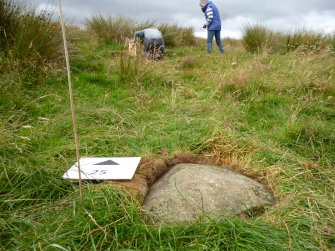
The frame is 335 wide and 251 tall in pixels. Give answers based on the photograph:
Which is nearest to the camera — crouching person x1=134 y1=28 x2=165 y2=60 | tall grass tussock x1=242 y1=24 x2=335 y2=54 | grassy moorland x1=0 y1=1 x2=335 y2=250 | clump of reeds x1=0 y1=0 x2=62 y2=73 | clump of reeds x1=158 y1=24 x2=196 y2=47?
grassy moorland x1=0 y1=1 x2=335 y2=250

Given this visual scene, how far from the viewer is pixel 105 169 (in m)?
2.41

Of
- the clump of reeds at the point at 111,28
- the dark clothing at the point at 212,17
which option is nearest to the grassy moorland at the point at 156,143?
the clump of reeds at the point at 111,28

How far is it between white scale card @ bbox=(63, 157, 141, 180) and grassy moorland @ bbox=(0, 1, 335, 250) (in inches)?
4.2

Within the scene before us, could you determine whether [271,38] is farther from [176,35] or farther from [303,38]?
[176,35]

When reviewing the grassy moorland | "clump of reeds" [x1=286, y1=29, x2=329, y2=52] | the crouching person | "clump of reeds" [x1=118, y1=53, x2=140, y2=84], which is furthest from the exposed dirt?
"clump of reeds" [x1=286, y1=29, x2=329, y2=52]

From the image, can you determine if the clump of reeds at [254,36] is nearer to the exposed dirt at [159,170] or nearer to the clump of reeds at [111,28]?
the clump of reeds at [111,28]

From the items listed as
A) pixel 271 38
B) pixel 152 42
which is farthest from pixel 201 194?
pixel 271 38

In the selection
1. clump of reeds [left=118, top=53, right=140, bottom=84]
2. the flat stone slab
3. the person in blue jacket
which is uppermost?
the person in blue jacket

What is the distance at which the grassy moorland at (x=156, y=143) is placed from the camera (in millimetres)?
1780

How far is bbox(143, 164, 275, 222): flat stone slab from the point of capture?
6.68ft

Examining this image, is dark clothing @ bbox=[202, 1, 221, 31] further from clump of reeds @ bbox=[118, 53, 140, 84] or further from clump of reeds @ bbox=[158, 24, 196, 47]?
clump of reeds @ bbox=[118, 53, 140, 84]

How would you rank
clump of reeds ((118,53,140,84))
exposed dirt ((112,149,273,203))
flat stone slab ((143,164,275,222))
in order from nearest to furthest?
flat stone slab ((143,164,275,222)) < exposed dirt ((112,149,273,203)) < clump of reeds ((118,53,140,84))

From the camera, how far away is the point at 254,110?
406cm

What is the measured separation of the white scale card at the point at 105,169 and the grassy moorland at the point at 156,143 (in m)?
0.11
